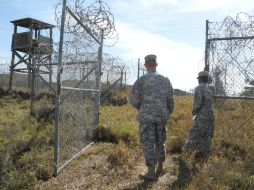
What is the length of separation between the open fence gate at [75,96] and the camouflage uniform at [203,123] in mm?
1981

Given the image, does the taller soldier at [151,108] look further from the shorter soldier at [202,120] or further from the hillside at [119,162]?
the shorter soldier at [202,120]

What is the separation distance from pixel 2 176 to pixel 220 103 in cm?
573

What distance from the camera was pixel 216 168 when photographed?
647 cm

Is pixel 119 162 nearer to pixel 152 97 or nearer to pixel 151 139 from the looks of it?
pixel 151 139

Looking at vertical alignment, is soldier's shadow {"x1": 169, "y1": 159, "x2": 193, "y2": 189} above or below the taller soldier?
below

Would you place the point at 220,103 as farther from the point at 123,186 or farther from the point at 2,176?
the point at 2,176

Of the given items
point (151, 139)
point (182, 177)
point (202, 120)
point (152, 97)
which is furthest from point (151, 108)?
point (202, 120)

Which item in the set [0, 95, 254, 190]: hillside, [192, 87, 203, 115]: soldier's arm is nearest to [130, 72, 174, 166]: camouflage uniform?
[0, 95, 254, 190]: hillside

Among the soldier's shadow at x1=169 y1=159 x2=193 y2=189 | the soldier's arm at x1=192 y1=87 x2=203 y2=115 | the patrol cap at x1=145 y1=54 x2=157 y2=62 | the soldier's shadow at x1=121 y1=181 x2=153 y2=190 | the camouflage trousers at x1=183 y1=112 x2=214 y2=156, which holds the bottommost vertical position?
the soldier's shadow at x1=121 y1=181 x2=153 y2=190

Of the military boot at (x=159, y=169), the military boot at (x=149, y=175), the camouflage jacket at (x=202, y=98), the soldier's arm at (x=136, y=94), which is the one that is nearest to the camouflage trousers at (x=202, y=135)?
the camouflage jacket at (x=202, y=98)

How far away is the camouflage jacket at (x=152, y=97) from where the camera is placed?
6.46 meters

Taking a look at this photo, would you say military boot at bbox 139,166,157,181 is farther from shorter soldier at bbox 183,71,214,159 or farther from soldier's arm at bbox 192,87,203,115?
soldier's arm at bbox 192,87,203,115

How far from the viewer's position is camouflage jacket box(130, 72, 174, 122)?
21.2 ft

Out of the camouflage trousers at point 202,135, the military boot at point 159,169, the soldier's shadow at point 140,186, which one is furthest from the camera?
the camouflage trousers at point 202,135
